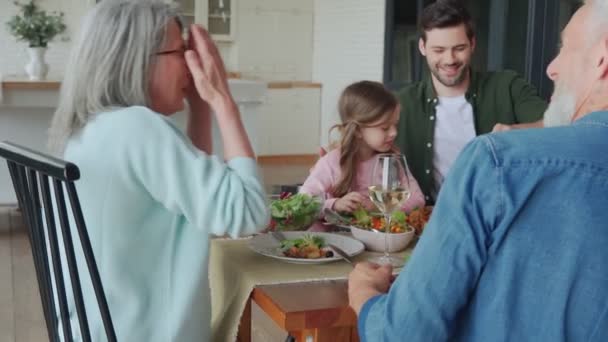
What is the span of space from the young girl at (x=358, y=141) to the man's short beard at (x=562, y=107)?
141 centimetres

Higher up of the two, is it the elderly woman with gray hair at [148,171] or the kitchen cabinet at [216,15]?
the kitchen cabinet at [216,15]

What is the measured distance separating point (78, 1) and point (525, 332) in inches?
327

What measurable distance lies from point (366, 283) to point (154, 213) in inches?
17.4

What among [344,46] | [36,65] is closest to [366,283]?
[36,65]

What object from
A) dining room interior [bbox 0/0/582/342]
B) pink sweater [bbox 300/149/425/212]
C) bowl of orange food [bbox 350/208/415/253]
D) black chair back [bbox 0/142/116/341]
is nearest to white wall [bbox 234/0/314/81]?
dining room interior [bbox 0/0/582/342]

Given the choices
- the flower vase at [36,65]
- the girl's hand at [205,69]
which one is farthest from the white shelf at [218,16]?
the girl's hand at [205,69]

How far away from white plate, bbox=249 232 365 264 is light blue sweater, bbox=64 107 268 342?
0.70ft

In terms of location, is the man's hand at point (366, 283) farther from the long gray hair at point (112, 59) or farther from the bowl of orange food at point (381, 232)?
the long gray hair at point (112, 59)

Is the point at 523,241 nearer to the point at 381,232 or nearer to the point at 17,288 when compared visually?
the point at 381,232

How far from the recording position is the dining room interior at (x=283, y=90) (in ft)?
5.03

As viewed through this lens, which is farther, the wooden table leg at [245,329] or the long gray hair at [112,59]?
the wooden table leg at [245,329]

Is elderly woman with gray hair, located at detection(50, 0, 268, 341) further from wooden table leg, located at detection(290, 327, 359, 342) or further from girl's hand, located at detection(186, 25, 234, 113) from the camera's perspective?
wooden table leg, located at detection(290, 327, 359, 342)

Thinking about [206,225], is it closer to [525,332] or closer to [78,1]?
[525,332]

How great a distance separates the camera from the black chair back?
1259mm
